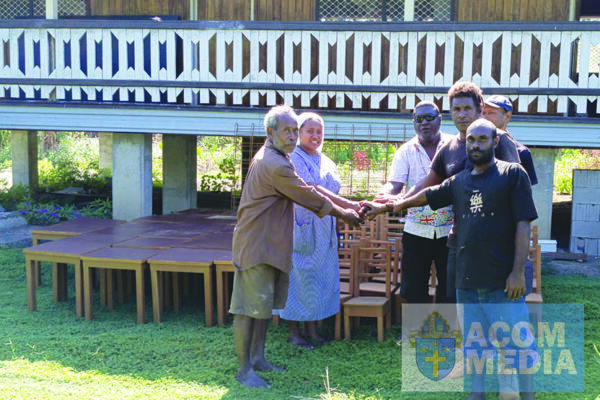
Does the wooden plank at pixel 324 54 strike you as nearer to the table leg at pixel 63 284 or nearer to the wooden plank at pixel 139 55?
the wooden plank at pixel 139 55

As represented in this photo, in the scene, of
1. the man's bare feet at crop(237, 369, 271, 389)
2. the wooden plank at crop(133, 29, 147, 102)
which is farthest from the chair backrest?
the wooden plank at crop(133, 29, 147, 102)

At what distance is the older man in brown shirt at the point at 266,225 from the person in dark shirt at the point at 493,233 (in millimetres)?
1091

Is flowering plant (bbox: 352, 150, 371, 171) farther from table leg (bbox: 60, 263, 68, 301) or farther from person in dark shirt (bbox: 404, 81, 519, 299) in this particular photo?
person in dark shirt (bbox: 404, 81, 519, 299)

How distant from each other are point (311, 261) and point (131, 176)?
4704 mm

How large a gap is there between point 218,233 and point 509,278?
4275 mm

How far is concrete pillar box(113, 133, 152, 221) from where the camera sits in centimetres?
959

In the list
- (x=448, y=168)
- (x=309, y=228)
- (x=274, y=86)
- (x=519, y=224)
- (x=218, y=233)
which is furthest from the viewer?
(x=274, y=86)

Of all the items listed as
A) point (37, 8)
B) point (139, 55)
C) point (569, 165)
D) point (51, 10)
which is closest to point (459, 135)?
point (139, 55)

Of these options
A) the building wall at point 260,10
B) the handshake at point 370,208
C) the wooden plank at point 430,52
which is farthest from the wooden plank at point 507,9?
the handshake at point 370,208

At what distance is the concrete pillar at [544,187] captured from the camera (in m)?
8.62

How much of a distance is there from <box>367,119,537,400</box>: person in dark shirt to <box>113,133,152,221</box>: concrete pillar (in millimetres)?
6191

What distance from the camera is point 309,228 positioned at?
18.5ft

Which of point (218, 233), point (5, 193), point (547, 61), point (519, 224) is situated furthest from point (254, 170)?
point (5, 193)

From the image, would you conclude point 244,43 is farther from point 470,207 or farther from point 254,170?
point 470,207
